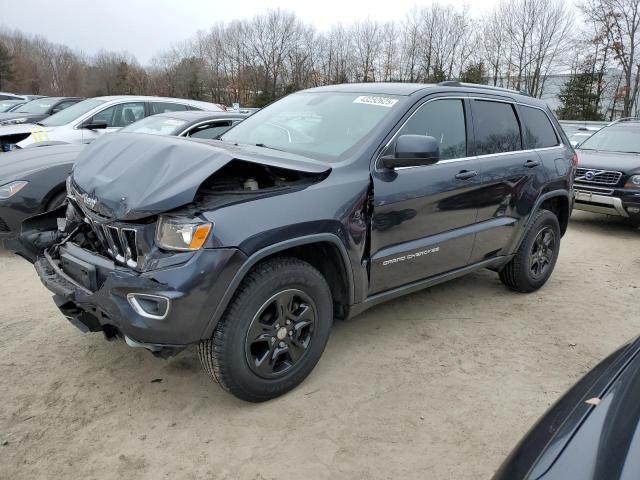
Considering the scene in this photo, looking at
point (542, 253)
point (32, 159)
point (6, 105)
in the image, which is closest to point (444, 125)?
point (542, 253)

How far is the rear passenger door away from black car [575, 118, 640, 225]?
395cm

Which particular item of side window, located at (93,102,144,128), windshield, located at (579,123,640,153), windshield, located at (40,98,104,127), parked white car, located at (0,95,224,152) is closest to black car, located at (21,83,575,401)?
parked white car, located at (0,95,224,152)

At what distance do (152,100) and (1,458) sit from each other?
24.0 feet

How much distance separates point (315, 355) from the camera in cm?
308

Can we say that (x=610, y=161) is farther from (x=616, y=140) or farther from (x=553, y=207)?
(x=553, y=207)

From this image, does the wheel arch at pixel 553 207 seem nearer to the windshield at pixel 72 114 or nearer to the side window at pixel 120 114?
the side window at pixel 120 114

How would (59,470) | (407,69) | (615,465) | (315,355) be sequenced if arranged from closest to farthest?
1. (615,465)
2. (59,470)
3. (315,355)
4. (407,69)

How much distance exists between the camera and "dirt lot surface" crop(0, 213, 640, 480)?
2508 millimetres

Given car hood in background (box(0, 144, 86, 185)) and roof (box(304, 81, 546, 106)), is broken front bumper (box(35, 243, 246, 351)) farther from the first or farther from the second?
car hood in background (box(0, 144, 86, 185))

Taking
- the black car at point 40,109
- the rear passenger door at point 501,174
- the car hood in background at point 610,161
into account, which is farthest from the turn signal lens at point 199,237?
the black car at point 40,109

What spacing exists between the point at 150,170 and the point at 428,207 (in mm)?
1838

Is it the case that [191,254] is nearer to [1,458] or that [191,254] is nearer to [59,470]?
[59,470]

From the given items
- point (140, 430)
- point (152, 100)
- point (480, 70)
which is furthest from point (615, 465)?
point (480, 70)

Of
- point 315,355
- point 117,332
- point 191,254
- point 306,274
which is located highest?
point 191,254
